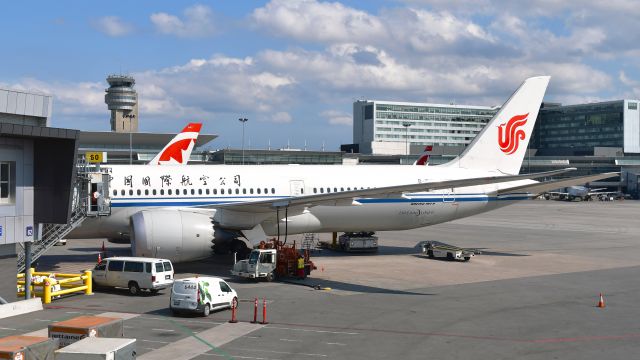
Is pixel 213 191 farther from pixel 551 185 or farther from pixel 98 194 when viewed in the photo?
pixel 551 185

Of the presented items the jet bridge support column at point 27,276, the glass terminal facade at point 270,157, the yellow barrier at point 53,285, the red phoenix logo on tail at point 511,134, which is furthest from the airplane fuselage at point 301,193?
the glass terminal facade at point 270,157

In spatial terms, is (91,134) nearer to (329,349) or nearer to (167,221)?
(167,221)

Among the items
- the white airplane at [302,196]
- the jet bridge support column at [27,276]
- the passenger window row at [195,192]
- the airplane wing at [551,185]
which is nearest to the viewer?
the jet bridge support column at [27,276]

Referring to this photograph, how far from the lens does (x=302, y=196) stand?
3669cm

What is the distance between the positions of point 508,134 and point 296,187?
16.4m

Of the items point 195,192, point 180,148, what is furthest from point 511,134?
point 180,148

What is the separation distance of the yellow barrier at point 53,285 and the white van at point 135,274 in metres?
0.92

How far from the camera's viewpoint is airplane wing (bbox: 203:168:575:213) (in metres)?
34.0

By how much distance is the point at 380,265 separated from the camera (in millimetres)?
39656

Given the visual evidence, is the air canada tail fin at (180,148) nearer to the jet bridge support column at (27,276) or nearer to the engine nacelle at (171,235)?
the engine nacelle at (171,235)

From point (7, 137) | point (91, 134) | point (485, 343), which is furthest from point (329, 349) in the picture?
point (91, 134)

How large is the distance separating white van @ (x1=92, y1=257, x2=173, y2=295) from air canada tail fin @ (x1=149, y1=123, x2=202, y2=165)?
40698 mm

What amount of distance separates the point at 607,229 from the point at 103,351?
59.7 metres

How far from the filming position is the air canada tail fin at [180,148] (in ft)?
238
